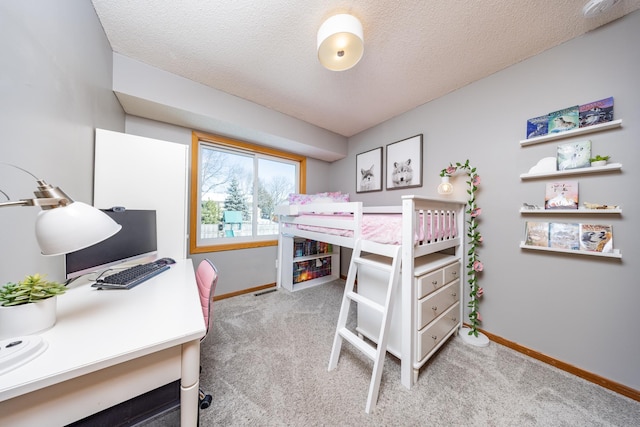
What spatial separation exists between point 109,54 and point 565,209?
371 cm

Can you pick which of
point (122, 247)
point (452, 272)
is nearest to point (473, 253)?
point (452, 272)

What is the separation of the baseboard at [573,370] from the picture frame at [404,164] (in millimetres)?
1664

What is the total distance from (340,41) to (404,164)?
1.66 m

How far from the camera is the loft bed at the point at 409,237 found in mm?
1387

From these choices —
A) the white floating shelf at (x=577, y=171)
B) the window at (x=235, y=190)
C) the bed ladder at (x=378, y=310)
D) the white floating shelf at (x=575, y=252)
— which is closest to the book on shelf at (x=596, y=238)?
the white floating shelf at (x=575, y=252)

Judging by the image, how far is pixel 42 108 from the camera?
3.15 ft

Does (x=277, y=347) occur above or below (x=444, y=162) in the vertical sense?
below

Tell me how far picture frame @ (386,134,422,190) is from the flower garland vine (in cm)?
52

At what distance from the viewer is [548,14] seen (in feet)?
4.52

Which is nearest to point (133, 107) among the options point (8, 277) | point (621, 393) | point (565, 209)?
point (8, 277)

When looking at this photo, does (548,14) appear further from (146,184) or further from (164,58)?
(146,184)

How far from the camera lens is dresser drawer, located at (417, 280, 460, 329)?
1.46 m

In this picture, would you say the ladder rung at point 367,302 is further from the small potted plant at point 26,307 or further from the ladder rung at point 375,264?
the small potted plant at point 26,307

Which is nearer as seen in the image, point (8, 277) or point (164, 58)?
point (8, 277)
